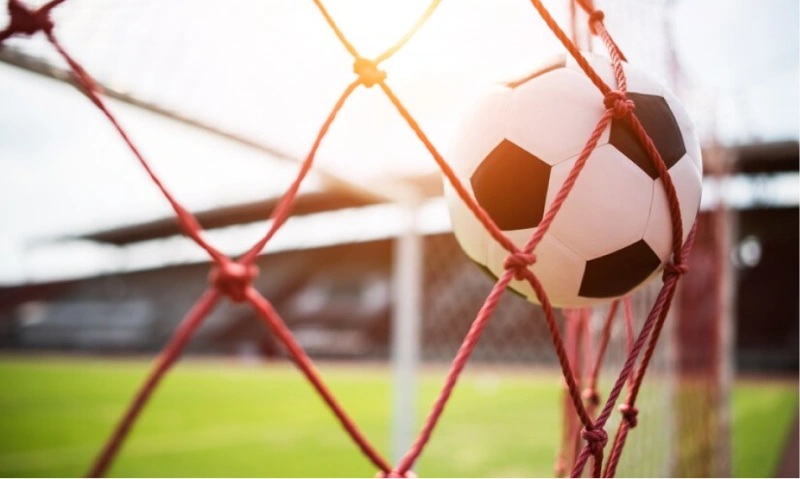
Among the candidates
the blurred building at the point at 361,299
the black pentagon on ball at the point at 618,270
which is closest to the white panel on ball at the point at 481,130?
the black pentagon on ball at the point at 618,270

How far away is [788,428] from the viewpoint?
4.96 m

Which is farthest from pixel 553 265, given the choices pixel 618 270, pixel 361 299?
pixel 361 299

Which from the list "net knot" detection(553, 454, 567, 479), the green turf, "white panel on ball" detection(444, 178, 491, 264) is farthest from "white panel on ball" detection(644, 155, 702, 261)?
the green turf

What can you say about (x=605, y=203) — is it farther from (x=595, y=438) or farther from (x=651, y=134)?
(x=595, y=438)

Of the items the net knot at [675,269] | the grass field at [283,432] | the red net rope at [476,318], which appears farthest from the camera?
the grass field at [283,432]

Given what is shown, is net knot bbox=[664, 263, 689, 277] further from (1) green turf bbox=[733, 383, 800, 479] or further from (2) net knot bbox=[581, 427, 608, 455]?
(1) green turf bbox=[733, 383, 800, 479]

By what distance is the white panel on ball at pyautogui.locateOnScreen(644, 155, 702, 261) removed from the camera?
0.71m

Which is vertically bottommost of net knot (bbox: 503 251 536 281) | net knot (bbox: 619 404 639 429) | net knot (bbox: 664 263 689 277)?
net knot (bbox: 619 404 639 429)

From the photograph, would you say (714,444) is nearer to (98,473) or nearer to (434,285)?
(98,473)

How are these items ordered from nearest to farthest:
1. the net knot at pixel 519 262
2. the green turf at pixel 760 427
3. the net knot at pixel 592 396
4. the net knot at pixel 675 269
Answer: the net knot at pixel 519 262, the net knot at pixel 675 269, the net knot at pixel 592 396, the green turf at pixel 760 427

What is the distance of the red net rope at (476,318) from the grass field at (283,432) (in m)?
3.02

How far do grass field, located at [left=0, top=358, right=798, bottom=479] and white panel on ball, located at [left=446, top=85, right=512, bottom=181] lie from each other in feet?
9.90

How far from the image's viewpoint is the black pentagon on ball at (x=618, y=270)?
28.7 inches

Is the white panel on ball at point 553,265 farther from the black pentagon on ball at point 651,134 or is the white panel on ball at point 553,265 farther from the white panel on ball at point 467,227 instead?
the black pentagon on ball at point 651,134
